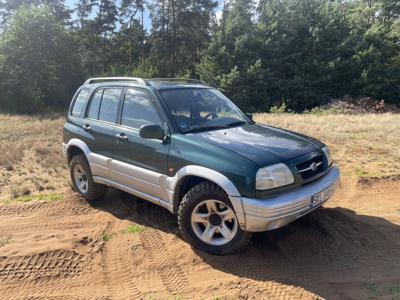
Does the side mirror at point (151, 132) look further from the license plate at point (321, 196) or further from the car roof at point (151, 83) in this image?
the license plate at point (321, 196)

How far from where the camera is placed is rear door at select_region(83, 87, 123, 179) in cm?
479

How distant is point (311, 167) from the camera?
148 inches

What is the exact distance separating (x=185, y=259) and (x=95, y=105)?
2.71 metres

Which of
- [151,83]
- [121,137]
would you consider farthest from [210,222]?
[151,83]

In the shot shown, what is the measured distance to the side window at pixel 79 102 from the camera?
5480mm

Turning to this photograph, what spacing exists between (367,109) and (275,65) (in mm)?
8405

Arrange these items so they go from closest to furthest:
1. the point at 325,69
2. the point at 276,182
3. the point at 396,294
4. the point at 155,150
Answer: the point at 396,294
the point at 276,182
the point at 155,150
the point at 325,69

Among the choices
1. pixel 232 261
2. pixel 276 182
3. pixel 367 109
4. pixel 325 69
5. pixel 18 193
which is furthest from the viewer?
pixel 325 69

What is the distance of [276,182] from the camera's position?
3.40 meters

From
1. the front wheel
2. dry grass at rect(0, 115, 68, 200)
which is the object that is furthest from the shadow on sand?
dry grass at rect(0, 115, 68, 200)

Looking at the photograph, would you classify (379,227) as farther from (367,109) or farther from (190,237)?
(367,109)

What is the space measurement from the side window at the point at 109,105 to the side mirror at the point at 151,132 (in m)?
1.04

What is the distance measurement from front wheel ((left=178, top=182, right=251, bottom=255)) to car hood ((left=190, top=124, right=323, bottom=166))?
0.47 m

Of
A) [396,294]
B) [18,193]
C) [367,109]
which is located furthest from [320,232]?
[367,109]
